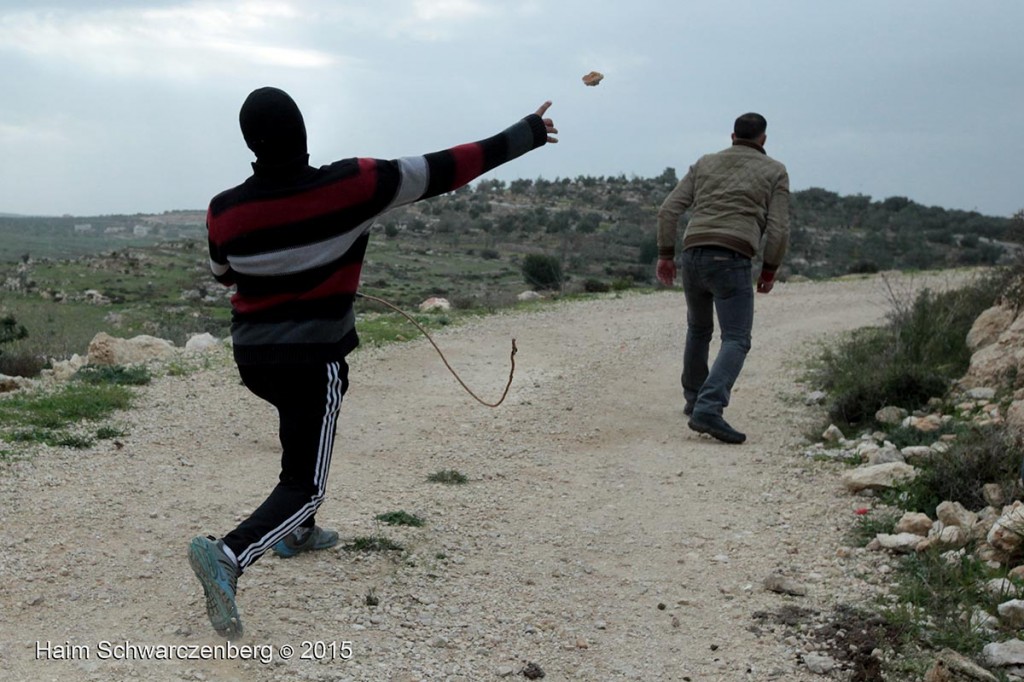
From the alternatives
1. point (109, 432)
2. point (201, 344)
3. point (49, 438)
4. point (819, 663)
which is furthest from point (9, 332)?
point (819, 663)

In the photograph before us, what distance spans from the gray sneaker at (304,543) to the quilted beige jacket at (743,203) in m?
3.79

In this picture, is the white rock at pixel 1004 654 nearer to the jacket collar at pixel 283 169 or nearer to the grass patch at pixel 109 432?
the jacket collar at pixel 283 169

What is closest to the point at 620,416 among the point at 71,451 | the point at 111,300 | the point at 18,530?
the point at 71,451

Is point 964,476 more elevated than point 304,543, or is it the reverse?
point 964,476

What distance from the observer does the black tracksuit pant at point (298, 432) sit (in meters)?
4.20

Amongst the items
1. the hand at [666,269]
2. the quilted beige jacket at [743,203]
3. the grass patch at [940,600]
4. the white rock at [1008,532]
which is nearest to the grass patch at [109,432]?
the hand at [666,269]

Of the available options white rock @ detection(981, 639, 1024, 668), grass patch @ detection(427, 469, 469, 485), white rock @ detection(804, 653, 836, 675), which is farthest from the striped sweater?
white rock @ detection(981, 639, 1024, 668)

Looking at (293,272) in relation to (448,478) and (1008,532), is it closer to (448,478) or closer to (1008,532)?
(448,478)

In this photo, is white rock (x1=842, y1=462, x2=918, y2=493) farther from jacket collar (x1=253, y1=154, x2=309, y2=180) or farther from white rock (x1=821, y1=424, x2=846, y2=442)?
jacket collar (x1=253, y1=154, x2=309, y2=180)

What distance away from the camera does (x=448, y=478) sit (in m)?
6.55

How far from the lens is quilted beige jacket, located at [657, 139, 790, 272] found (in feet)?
24.4

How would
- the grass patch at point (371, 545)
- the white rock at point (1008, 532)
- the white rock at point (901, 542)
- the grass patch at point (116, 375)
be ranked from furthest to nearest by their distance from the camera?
the grass patch at point (116, 375)
the white rock at point (901, 542)
the grass patch at point (371, 545)
the white rock at point (1008, 532)

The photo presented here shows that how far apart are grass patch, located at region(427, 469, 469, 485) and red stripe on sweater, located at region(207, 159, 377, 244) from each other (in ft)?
9.04

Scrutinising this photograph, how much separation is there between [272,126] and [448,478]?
310cm
